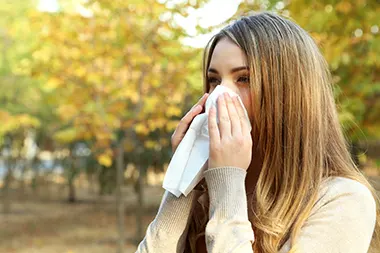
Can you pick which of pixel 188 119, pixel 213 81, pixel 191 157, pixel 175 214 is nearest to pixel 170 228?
pixel 175 214

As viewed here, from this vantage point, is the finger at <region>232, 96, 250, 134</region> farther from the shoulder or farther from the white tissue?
the shoulder

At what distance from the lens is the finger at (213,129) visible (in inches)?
55.2

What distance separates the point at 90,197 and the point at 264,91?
81.5 feet

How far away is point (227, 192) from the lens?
138 centimetres

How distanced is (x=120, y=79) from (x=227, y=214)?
800 cm

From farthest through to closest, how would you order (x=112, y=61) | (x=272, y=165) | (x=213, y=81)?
(x=112, y=61)
(x=213, y=81)
(x=272, y=165)

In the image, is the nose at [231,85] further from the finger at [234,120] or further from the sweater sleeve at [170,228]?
the sweater sleeve at [170,228]

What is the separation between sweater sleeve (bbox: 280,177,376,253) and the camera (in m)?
1.35

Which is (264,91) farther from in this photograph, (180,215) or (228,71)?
(180,215)

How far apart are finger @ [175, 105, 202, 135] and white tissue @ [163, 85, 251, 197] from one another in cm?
5

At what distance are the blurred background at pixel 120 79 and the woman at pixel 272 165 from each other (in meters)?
0.72

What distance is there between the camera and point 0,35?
14.1m

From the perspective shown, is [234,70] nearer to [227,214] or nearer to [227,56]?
[227,56]

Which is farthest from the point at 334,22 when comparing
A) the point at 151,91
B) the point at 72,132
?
the point at 72,132
